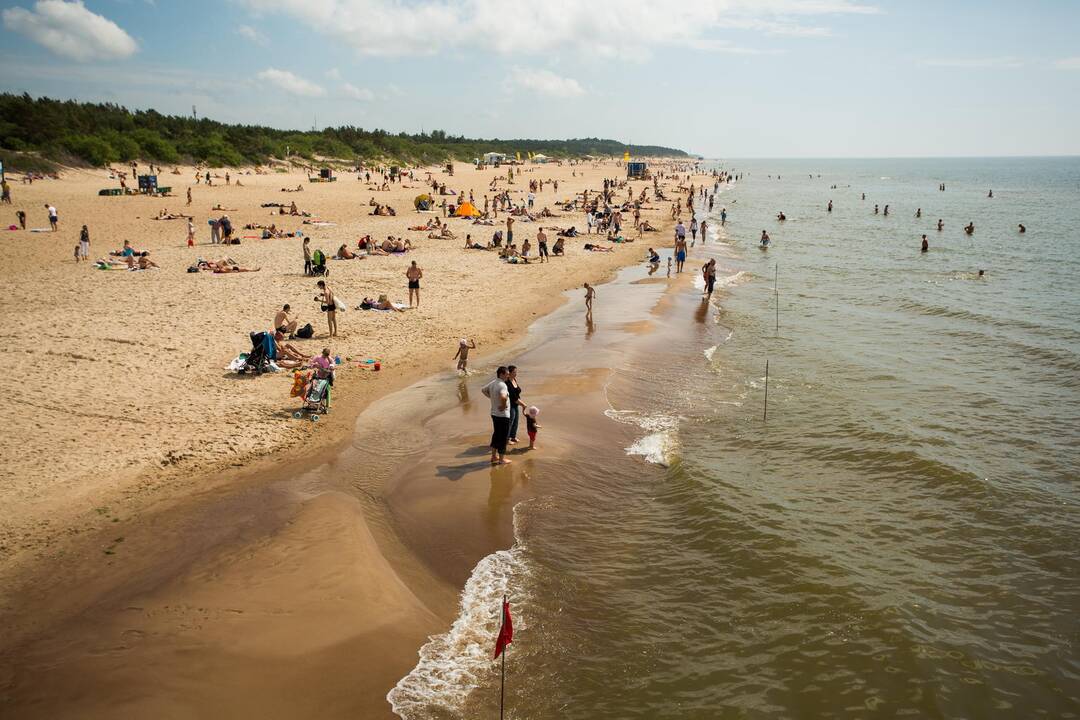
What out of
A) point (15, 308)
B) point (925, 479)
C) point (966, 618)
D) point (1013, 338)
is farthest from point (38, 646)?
point (1013, 338)

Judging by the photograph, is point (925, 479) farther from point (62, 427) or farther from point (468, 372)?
point (62, 427)

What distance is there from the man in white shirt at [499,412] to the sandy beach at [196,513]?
1708mm

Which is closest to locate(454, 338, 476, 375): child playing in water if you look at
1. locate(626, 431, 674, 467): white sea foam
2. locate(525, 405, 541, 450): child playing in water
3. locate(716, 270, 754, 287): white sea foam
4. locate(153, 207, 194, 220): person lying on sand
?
locate(525, 405, 541, 450): child playing in water

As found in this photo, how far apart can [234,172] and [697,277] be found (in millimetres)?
50682

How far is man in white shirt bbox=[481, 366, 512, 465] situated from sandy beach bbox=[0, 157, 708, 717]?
1708 mm

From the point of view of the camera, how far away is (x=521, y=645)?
6.83 m

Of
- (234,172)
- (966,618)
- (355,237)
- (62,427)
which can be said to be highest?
(234,172)

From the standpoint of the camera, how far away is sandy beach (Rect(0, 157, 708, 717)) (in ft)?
20.2

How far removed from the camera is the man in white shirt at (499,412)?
412 inches

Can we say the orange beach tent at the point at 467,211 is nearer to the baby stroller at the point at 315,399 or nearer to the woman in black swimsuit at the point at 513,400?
the baby stroller at the point at 315,399

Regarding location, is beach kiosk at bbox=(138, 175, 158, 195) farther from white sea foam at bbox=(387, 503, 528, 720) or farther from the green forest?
white sea foam at bbox=(387, 503, 528, 720)

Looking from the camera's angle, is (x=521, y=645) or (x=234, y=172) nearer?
(x=521, y=645)

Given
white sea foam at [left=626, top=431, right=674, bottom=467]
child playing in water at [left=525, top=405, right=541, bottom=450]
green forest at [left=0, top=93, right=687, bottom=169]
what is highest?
green forest at [left=0, top=93, right=687, bottom=169]

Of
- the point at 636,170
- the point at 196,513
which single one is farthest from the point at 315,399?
the point at 636,170
